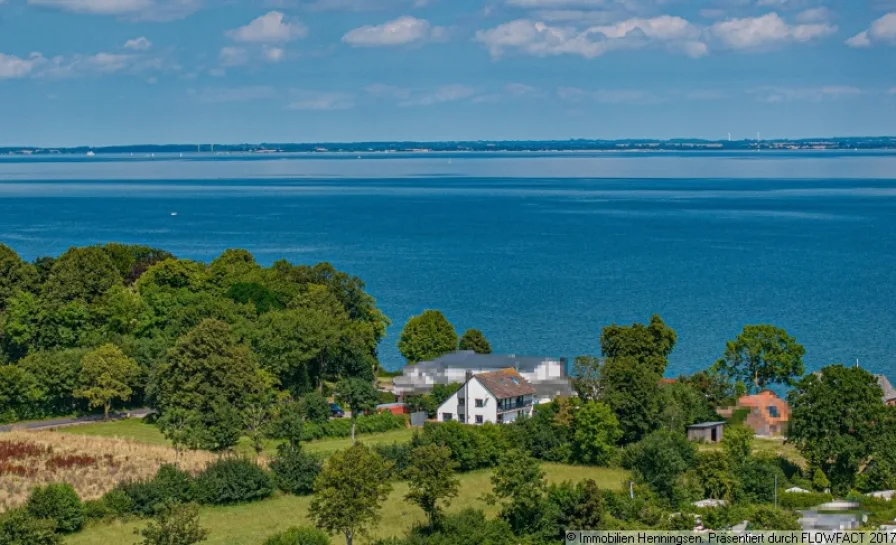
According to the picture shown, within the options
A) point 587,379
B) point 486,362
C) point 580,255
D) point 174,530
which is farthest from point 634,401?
point 580,255

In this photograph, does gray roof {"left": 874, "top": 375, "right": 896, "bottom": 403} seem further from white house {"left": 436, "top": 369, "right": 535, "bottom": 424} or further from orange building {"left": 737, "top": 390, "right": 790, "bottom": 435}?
white house {"left": 436, "top": 369, "right": 535, "bottom": 424}

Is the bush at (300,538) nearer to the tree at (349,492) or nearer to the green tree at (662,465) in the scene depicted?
the tree at (349,492)

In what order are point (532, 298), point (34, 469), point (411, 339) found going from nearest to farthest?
point (34, 469) → point (411, 339) → point (532, 298)

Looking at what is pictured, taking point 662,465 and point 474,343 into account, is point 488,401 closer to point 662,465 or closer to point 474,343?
point 474,343

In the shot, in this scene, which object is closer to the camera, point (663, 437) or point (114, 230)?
point (663, 437)

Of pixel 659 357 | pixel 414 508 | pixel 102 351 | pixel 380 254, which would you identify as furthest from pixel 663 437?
pixel 380 254

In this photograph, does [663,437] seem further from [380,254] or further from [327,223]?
[327,223]

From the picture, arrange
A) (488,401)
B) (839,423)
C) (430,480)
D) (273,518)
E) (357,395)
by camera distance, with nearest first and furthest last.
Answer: (430,480) → (273,518) → (839,423) → (488,401) → (357,395)
